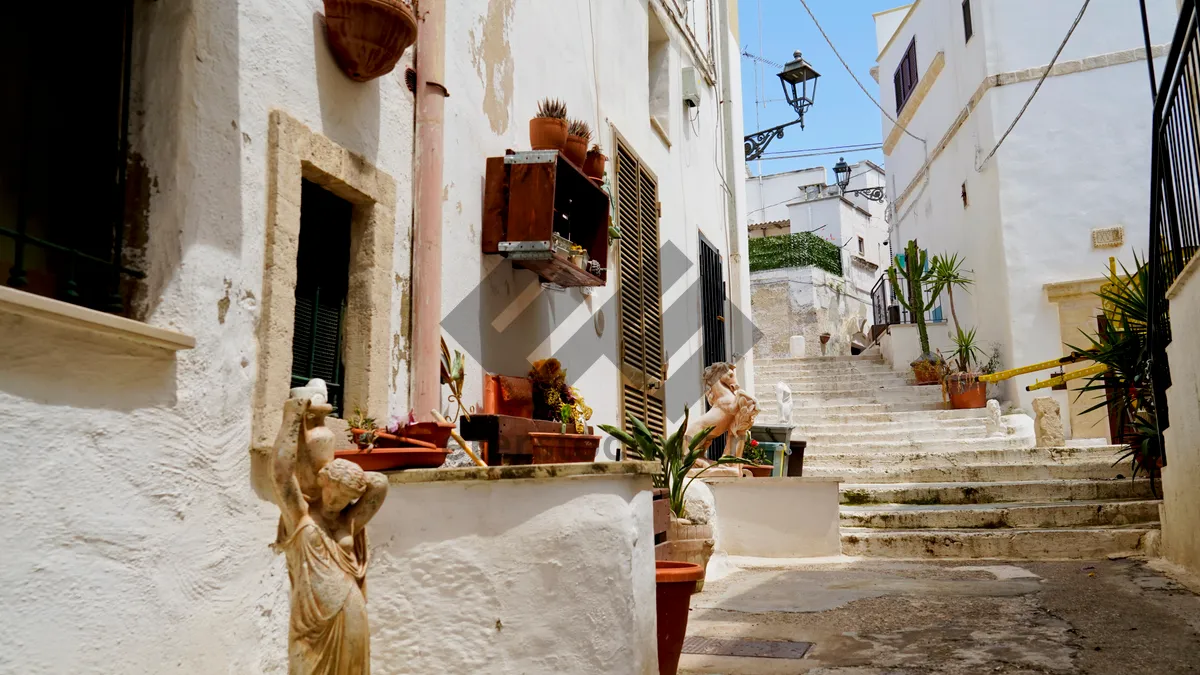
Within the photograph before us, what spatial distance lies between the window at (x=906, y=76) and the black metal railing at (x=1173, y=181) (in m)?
12.6

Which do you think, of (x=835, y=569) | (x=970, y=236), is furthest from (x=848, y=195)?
(x=835, y=569)

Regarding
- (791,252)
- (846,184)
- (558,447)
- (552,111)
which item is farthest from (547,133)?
(846,184)

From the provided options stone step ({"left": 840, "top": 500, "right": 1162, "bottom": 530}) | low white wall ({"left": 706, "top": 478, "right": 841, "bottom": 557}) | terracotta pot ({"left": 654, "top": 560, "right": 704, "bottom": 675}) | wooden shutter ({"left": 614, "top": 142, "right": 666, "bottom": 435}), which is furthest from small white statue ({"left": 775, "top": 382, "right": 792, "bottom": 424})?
terracotta pot ({"left": 654, "top": 560, "right": 704, "bottom": 675})

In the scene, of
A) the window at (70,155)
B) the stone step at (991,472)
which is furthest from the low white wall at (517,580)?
the stone step at (991,472)

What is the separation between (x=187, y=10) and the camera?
10.1 ft

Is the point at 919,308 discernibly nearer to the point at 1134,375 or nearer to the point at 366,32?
the point at 1134,375

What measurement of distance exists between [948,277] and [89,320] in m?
14.1

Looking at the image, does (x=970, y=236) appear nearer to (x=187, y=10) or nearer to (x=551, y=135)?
(x=551, y=135)

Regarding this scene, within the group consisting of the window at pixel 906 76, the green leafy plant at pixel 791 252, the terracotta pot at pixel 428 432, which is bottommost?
the terracotta pot at pixel 428 432

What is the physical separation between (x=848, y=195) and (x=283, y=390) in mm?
31260

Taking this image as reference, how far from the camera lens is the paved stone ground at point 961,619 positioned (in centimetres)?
367

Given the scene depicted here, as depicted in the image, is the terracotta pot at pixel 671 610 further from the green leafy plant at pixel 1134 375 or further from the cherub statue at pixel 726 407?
the green leafy plant at pixel 1134 375

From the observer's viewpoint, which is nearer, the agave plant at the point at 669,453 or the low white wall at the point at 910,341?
the agave plant at the point at 669,453

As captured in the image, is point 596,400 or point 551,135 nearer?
point 551,135
